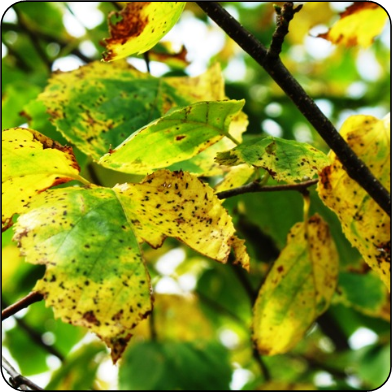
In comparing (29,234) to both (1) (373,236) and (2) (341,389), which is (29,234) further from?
(2) (341,389)

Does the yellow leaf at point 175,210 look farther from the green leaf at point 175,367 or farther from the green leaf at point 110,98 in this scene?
the green leaf at point 175,367

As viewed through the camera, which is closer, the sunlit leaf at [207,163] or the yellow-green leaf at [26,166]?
the yellow-green leaf at [26,166]

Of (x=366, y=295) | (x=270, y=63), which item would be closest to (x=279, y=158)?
(x=270, y=63)

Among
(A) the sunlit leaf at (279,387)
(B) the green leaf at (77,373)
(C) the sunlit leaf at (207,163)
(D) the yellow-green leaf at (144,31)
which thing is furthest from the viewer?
(B) the green leaf at (77,373)

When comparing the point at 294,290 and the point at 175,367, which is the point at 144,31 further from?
the point at 175,367

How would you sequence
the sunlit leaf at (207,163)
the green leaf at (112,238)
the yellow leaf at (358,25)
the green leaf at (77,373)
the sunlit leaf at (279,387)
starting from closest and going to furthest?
the green leaf at (112,238)
the sunlit leaf at (207,163)
the yellow leaf at (358,25)
the sunlit leaf at (279,387)
the green leaf at (77,373)

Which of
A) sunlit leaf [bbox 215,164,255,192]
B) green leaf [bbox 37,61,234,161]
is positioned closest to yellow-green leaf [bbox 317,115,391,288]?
sunlit leaf [bbox 215,164,255,192]

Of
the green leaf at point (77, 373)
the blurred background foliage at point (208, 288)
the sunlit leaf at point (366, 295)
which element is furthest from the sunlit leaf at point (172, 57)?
the green leaf at point (77, 373)
